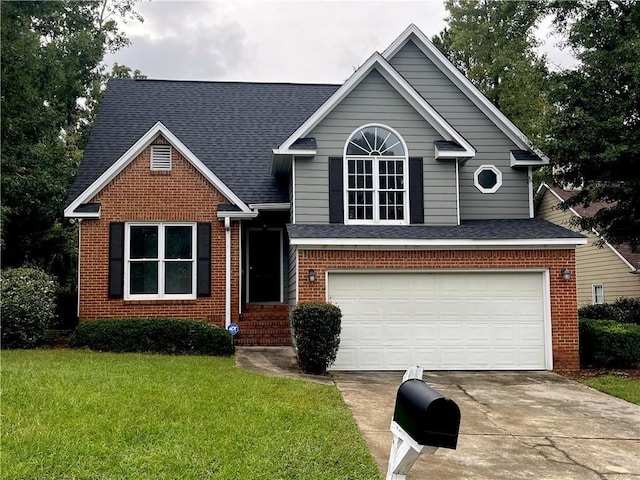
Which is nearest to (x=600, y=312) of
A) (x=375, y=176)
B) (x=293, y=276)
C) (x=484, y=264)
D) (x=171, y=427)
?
(x=484, y=264)

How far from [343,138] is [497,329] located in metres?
5.43

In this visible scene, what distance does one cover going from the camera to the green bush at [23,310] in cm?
1211

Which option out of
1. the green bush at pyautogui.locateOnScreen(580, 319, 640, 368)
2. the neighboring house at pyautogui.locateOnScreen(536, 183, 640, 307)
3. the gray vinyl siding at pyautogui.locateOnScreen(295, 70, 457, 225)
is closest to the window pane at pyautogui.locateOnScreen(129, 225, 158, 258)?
the gray vinyl siding at pyautogui.locateOnScreen(295, 70, 457, 225)

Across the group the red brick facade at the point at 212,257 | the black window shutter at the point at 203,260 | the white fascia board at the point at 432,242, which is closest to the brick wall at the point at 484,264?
the red brick facade at the point at 212,257

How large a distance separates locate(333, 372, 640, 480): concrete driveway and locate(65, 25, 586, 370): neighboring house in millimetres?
1164

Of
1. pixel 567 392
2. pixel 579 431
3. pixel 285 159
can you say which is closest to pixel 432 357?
pixel 567 392

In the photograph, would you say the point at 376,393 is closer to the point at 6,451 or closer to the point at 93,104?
the point at 6,451

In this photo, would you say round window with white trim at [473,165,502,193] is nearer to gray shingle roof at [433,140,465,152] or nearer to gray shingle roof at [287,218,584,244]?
gray shingle roof at [287,218,584,244]

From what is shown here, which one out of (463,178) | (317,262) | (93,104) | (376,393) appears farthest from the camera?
(93,104)

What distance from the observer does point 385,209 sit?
13086 millimetres

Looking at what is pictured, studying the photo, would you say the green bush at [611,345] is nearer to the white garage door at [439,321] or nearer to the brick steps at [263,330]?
the white garage door at [439,321]

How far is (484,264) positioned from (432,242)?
1.27m

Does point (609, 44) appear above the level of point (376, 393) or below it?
above

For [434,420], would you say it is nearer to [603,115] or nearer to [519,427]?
[519,427]
